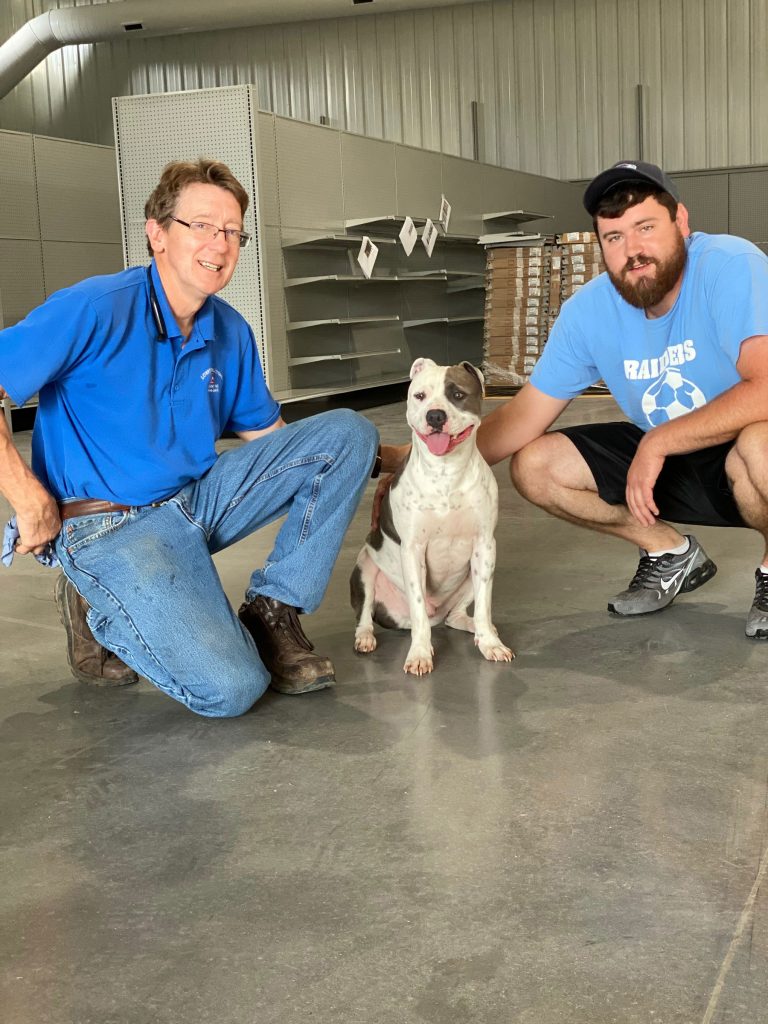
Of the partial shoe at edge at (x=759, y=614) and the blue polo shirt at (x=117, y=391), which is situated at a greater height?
the blue polo shirt at (x=117, y=391)

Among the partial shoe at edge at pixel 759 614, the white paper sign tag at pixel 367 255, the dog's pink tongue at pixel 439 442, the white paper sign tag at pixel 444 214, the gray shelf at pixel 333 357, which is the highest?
the white paper sign tag at pixel 444 214

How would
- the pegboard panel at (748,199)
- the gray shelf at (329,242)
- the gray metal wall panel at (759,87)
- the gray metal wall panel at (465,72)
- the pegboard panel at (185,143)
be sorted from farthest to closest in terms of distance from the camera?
the gray metal wall panel at (465,72) < the pegboard panel at (748,199) < the gray metal wall panel at (759,87) < the gray shelf at (329,242) < the pegboard panel at (185,143)

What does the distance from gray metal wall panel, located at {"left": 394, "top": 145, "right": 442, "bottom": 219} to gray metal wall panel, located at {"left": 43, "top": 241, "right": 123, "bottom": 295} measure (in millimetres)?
2755

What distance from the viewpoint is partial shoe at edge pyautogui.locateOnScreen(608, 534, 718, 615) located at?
329 centimetres

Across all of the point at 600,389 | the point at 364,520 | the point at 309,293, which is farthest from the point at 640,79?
the point at 364,520

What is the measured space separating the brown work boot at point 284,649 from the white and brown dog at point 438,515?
27 cm

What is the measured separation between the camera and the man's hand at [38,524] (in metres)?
2.46

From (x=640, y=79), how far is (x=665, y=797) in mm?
Result: 14393

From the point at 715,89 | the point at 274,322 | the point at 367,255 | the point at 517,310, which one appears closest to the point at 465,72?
the point at 715,89

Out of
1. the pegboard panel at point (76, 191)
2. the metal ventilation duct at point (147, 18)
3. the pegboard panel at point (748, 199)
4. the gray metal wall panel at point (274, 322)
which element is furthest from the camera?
the pegboard panel at point (748, 199)

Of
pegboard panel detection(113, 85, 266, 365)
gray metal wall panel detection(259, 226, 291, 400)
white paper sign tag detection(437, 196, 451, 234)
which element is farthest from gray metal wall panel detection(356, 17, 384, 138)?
pegboard panel detection(113, 85, 266, 365)

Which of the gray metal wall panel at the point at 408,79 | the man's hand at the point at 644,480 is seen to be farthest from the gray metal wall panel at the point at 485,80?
the man's hand at the point at 644,480

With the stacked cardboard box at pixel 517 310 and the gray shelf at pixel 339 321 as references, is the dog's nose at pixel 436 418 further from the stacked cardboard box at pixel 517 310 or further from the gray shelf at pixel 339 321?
→ the stacked cardboard box at pixel 517 310

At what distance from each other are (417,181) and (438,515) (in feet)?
28.8
